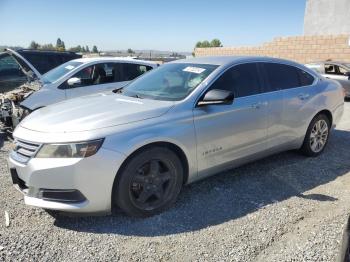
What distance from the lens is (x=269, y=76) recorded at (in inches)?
188

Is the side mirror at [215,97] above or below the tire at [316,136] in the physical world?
above

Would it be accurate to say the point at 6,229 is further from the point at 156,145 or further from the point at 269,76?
the point at 269,76

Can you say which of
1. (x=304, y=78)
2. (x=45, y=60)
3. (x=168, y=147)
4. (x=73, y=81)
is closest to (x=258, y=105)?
(x=304, y=78)

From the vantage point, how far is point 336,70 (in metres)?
12.9

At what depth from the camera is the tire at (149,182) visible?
3404 millimetres

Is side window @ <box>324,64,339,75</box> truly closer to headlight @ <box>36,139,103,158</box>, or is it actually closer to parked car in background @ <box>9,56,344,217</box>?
parked car in background @ <box>9,56,344,217</box>

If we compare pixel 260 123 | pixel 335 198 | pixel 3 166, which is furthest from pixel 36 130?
pixel 335 198

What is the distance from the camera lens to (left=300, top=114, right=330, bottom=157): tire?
5340 mm

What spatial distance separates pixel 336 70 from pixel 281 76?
9105 millimetres

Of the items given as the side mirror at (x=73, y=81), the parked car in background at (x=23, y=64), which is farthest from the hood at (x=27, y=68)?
the side mirror at (x=73, y=81)

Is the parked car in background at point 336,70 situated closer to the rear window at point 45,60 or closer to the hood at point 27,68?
the rear window at point 45,60

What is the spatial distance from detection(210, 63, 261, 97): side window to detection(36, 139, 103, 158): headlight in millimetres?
1551

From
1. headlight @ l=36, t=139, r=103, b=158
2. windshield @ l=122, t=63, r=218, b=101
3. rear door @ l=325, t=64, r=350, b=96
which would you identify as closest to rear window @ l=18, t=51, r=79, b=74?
windshield @ l=122, t=63, r=218, b=101

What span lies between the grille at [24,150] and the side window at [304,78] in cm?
372
